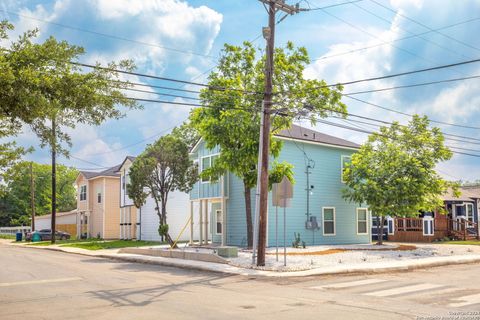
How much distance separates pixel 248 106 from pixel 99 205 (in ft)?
108

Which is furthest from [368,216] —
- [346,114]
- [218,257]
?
[218,257]

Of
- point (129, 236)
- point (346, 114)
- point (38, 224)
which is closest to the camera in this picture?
point (346, 114)

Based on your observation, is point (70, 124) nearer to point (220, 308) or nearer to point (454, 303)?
point (220, 308)

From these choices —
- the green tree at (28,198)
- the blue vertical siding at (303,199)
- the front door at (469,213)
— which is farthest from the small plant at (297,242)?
the green tree at (28,198)

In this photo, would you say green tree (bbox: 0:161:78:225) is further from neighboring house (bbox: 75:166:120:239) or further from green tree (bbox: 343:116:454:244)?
green tree (bbox: 343:116:454:244)

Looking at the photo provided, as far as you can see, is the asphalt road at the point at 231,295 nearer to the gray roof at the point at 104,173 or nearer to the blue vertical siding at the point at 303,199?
the blue vertical siding at the point at 303,199

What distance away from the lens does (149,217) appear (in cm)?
4506

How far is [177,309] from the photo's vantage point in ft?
34.0

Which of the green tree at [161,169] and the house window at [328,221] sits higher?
the green tree at [161,169]

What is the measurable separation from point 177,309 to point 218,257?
10.8 m

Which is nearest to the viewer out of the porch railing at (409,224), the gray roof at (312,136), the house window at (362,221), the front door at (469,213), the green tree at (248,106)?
the green tree at (248,106)

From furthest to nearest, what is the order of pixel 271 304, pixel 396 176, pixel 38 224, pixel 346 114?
pixel 38 224, pixel 396 176, pixel 346 114, pixel 271 304

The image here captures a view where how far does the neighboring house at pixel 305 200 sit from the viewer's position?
30.4m

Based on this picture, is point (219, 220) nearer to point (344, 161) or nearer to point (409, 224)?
point (344, 161)
